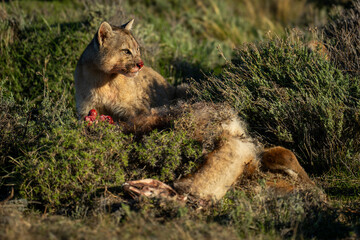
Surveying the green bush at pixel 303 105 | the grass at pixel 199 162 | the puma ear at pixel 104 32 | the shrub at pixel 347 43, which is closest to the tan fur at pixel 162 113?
the puma ear at pixel 104 32

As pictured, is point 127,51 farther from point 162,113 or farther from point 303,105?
point 303,105

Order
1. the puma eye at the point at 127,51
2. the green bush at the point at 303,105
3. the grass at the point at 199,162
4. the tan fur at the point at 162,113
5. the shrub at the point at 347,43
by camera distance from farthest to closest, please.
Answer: the puma eye at the point at 127,51, the shrub at the point at 347,43, the green bush at the point at 303,105, the tan fur at the point at 162,113, the grass at the point at 199,162

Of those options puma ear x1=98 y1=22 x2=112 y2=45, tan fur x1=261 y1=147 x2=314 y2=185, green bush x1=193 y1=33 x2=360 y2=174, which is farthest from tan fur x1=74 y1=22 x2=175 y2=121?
tan fur x1=261 y1=147 x2=314 y2=185

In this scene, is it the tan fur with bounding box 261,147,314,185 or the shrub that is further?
the shrub

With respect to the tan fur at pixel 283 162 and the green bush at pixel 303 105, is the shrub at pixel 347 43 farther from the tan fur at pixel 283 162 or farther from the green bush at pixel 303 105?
the tan fur at pixel 283 162

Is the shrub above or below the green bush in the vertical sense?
above

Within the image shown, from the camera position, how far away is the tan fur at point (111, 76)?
20.5 ft

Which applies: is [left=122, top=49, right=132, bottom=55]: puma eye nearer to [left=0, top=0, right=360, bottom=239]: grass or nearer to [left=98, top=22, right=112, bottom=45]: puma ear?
[left=98, top=22, right=112, bottom=45]: puma ear

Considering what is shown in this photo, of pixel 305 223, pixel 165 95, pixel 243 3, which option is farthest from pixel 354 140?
pixel 243 3

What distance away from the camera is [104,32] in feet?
20.4

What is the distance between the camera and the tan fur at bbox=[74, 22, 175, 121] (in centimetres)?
624

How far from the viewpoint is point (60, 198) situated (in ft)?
15.0

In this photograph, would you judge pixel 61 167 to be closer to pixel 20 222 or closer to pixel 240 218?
pixel 20 222

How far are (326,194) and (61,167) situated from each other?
319 centimetres
